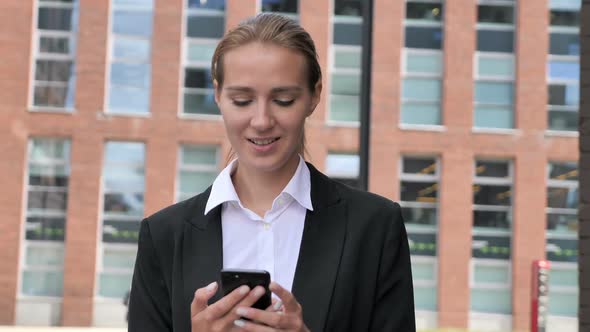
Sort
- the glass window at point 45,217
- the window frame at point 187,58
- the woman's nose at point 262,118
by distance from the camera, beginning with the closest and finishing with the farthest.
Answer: the woman's nose at point 262,118, the window frame at point 187,58, the glass window at point 45,217

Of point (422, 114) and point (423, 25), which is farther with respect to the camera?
point (422, 114)

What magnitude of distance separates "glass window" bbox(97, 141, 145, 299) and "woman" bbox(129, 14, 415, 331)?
12.1 meters

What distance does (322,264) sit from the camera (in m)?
1.08

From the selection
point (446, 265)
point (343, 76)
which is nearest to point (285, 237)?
point (343, 76)

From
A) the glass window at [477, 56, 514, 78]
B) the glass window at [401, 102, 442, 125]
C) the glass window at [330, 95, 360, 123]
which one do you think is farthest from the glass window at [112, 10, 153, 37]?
the glass window at [477, 56, 514, 78]

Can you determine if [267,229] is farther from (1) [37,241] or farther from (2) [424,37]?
(2) [424,37]

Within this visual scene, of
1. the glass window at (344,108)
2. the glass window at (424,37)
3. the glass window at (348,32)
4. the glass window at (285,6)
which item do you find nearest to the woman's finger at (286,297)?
the glass window at (285,6)

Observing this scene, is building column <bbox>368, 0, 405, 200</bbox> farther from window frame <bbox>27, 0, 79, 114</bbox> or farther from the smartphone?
the smartphone

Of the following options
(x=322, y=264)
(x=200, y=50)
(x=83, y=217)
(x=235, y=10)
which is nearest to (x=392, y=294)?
(x=322, y=264)

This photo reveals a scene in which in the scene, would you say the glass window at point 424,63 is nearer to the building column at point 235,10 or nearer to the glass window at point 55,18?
the building column at point 235,10

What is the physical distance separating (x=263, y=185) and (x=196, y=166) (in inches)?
499

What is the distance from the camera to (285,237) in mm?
1115

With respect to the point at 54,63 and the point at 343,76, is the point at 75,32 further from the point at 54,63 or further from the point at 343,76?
the point at 343,76

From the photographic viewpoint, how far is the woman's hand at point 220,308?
3.11 feet
